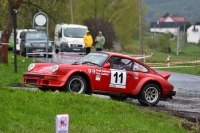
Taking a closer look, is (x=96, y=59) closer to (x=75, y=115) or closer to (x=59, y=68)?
(x=59, y=68)

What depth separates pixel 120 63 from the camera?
15.0 metres

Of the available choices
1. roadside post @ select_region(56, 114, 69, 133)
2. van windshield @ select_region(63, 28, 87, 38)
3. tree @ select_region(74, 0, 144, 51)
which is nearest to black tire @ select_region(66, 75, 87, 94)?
roadside post @ select_region(56, 114, 69, 133)

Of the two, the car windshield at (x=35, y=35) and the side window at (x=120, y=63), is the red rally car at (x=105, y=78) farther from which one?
the car windshield at (x=35, y=35)

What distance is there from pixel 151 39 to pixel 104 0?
1749 cm

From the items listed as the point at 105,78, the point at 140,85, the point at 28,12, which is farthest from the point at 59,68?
the point at 28,12

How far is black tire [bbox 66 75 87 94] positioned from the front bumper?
25 cm

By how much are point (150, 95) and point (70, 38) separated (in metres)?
22.6

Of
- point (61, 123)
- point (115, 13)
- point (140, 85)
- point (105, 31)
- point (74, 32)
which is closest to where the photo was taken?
point (61, 123)

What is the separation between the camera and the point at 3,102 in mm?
10062

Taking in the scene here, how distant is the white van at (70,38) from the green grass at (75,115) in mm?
25213

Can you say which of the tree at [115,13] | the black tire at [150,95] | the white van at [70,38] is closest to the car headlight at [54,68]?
the black tire at [150,95]

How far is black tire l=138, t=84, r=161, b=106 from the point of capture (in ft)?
48.9

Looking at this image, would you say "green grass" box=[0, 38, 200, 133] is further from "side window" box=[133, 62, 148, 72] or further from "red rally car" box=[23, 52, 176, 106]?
"side window" box=[133, 62, 148, 72]

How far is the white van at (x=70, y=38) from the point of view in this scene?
37.0 meters
